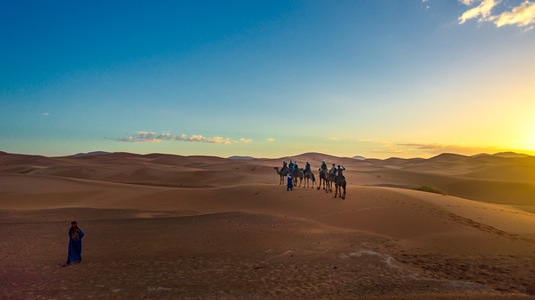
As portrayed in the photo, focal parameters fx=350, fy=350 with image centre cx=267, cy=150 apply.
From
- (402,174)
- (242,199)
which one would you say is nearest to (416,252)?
(242,199)

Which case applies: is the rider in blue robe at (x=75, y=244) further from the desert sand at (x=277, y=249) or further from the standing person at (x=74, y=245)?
the desert sand at (x=277, y=249)

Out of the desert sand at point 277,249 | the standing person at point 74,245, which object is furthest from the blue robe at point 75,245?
the desert sand at point 277,249

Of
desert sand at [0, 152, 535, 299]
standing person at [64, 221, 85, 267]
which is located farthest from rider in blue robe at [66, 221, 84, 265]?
desert sand at [0, 152, 535, 299]

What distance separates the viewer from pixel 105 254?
11836 mm

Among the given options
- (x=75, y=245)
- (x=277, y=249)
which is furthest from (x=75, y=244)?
(x=277, y=249)

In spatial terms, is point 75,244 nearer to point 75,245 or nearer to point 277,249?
point 75,245

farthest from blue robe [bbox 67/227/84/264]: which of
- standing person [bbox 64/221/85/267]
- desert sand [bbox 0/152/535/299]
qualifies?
desert sand [bbox 0/152/535/299]

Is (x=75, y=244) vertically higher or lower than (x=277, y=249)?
higher

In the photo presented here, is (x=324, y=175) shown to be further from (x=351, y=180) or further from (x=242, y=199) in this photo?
(x=351, y=180)

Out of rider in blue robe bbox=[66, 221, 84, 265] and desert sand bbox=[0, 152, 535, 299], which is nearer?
desert sand bbox=[0, 152, 535, 299]

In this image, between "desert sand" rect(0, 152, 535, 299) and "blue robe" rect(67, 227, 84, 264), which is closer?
"desert sand" rect(0, 152, 535, 299)

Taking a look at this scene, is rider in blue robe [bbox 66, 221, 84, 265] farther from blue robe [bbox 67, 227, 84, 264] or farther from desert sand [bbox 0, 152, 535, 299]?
desert sand [bbox 0, 152, 535, 299]

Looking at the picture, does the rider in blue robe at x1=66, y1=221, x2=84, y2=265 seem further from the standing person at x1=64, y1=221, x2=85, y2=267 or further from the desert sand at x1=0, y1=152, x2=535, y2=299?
the desert sand at x1=0, y1=152, x2=535, y2=299

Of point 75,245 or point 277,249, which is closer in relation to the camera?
point 75,245
